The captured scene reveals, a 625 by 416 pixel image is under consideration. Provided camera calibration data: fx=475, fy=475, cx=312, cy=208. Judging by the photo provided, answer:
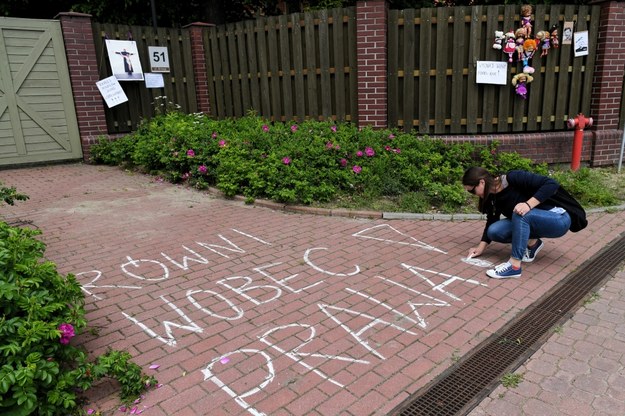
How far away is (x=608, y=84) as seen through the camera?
7824 millimetres

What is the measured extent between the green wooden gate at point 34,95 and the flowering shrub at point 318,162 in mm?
1989

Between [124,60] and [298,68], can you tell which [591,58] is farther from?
[124,60]

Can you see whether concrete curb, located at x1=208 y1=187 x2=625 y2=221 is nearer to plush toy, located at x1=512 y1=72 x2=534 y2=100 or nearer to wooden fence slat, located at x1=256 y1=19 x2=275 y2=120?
plush toy, located at x1=512 y1=72 x2=534 y2=100

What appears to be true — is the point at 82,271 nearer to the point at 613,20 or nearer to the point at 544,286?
the point at 544,286

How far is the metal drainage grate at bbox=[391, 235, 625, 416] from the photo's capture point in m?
2.68

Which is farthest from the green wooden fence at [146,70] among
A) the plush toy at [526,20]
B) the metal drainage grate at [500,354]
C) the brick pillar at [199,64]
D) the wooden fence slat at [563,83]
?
the metal drainage grate at [500,354]

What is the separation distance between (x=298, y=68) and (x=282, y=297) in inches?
230

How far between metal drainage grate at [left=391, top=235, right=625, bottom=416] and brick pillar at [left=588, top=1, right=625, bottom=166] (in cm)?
448

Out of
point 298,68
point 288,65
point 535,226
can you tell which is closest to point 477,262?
point 535,226

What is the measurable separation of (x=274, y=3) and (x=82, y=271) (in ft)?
33.3

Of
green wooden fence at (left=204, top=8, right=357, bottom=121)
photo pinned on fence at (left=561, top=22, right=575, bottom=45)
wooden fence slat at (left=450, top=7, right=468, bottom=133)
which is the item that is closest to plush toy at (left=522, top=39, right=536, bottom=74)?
photo pinned on fence at (left=561, top=22, right=575, bottom=45)

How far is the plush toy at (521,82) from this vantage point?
7652 millimetres

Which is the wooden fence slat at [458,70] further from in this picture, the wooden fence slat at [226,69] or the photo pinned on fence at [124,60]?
the photo pinned on fence at [124,60]

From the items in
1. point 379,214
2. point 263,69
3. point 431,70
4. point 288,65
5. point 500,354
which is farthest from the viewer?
point 263,69
